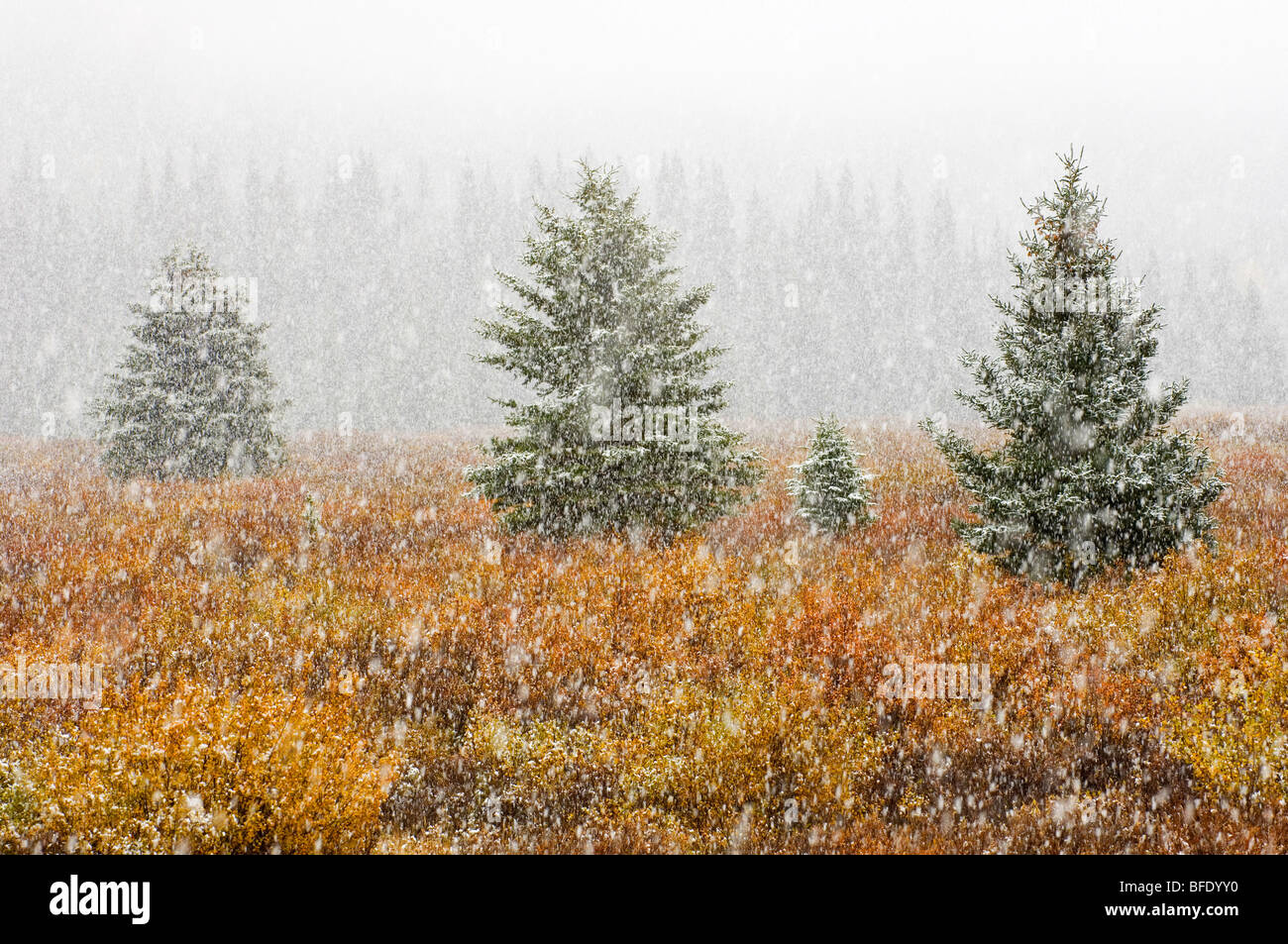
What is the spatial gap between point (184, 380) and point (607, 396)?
1246 cm

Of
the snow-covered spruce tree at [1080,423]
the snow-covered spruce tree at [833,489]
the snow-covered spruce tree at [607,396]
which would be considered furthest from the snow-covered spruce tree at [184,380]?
the snow-covered spruce tree at [1080,423]

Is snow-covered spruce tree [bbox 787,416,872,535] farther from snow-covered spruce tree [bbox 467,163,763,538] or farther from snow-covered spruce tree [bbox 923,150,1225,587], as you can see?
snow-covered spruce tree [bbox 923,150,1225,587]

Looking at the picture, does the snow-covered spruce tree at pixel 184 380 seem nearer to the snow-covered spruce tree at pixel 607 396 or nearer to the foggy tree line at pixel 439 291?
the snow-covered spruce tree at pixel 607 396

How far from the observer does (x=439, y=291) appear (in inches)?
2219

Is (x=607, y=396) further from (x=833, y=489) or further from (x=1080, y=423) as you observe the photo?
(x=1080, y=423)

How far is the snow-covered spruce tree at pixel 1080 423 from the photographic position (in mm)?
8531

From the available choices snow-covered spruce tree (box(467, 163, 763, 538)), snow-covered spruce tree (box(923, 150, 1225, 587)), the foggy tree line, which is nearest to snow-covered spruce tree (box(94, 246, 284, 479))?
snow-covered spruce tree (box(467, 163, 763, 538))

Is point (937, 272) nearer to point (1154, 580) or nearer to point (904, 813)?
point (1154, 580)

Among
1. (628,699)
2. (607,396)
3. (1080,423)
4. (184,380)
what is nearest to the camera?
(628,699)

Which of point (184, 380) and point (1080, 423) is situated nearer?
point (1080, 423)

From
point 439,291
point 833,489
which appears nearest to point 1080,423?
point 833,489

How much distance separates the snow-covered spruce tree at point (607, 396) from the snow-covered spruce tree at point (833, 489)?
1.57 m

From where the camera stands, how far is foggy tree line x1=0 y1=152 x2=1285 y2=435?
2136 inches
